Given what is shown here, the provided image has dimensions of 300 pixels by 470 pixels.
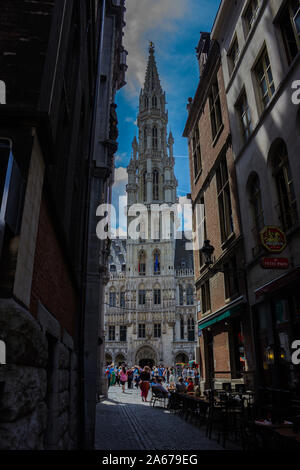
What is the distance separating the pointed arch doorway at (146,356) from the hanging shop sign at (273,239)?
45051mm

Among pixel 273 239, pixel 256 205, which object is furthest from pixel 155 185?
pixel 273 239

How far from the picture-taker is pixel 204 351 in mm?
15875

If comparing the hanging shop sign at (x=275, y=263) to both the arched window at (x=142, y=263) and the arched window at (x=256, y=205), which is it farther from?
the arched window at (x=142, y=263)

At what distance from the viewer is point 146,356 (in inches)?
1951

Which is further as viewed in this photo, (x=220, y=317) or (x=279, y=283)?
(x=220, y=317)

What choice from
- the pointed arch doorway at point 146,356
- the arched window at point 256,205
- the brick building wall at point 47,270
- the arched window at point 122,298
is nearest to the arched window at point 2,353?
the brick building wall at point 47,270

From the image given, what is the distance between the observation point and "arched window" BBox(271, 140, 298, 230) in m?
8.62

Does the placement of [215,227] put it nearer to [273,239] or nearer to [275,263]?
[273,239]

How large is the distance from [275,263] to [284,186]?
255 cm

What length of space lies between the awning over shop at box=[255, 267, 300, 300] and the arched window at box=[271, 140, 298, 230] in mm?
1353

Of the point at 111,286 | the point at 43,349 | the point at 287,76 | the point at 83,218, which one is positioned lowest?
the point at 43,349

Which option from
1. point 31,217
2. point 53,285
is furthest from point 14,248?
point 53,285

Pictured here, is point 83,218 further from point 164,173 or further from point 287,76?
point 164,173
